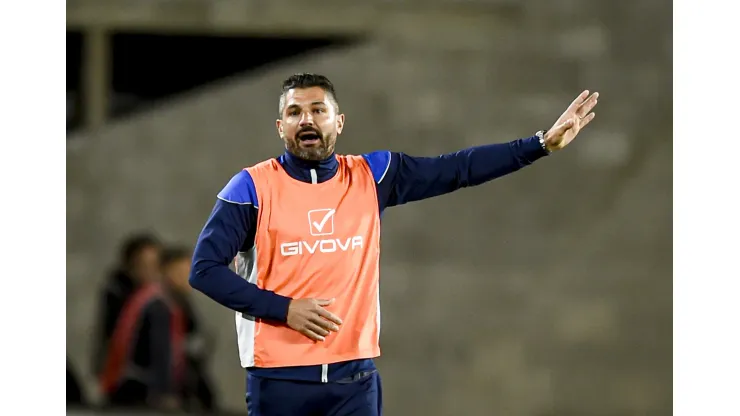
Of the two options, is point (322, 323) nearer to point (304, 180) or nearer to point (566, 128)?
point (304, 180)

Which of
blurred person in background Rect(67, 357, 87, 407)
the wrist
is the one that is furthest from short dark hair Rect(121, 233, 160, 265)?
the wrist

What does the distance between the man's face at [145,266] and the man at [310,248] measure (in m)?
3.08

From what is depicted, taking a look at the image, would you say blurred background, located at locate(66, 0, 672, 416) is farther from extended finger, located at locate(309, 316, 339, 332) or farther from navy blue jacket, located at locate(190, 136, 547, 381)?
extended finger, located at locate(309, 316, 339, 332)

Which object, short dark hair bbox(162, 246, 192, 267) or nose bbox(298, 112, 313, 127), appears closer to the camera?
nose bbox(298, 112, 313, 127)

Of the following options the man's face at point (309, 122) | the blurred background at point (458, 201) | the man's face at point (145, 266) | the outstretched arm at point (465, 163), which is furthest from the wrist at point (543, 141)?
the man's face at point (145, 266)

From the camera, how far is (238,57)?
6.23m

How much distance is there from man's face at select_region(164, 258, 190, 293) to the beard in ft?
10.3

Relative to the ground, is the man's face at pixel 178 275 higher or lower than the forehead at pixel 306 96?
lower

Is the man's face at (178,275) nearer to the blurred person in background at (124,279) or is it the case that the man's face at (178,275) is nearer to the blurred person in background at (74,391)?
the blurred person in background at (124,279)

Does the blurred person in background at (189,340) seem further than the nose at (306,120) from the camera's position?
Yes

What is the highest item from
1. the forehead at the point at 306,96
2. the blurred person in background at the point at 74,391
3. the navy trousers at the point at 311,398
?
the forehead at the point at 306,96

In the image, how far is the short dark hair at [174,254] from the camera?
18.7ft

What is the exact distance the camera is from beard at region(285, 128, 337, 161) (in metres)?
2.58
